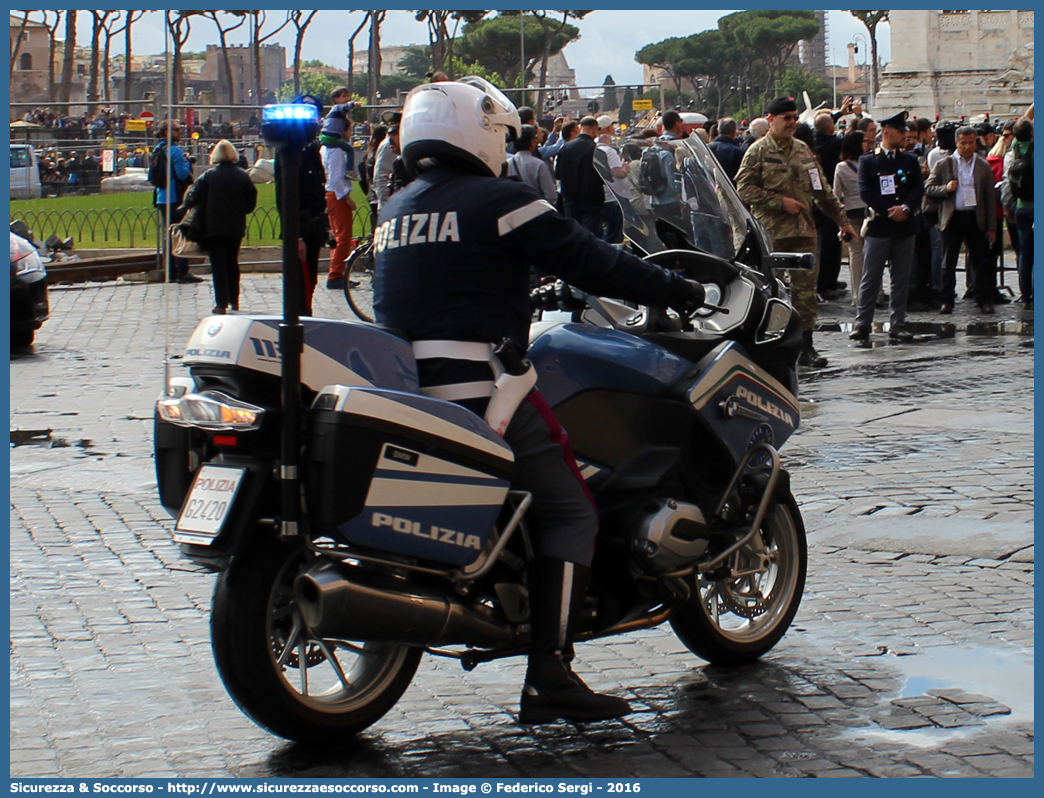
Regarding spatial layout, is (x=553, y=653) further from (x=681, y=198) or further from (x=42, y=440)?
(x=42, y=440)

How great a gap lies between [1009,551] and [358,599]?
338 cm

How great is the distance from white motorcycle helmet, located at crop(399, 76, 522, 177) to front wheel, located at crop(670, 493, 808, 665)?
1447 millimetres

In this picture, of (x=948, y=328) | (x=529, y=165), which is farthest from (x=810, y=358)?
(x=529, y=165)

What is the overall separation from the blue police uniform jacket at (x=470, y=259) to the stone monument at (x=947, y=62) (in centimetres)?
8520

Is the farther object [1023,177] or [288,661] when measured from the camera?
[1023,177]

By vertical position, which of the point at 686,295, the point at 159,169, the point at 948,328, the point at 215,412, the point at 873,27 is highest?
the point at 873,27

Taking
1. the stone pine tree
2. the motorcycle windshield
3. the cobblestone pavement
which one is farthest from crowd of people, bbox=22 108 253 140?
the stone pine tree

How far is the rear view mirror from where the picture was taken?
5.20 meters

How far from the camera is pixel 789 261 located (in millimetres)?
5359

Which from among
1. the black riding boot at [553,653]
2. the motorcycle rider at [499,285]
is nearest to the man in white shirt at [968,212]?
the motorcycle rider at [499,285]

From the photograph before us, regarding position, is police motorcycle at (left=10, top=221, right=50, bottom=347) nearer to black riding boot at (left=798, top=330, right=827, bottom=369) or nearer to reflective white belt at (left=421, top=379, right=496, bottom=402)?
black riding boot at (left=798, top=330, right=827, bottom=369)

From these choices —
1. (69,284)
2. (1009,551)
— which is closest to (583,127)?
(69,284)

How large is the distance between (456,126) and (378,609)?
4.17ft
